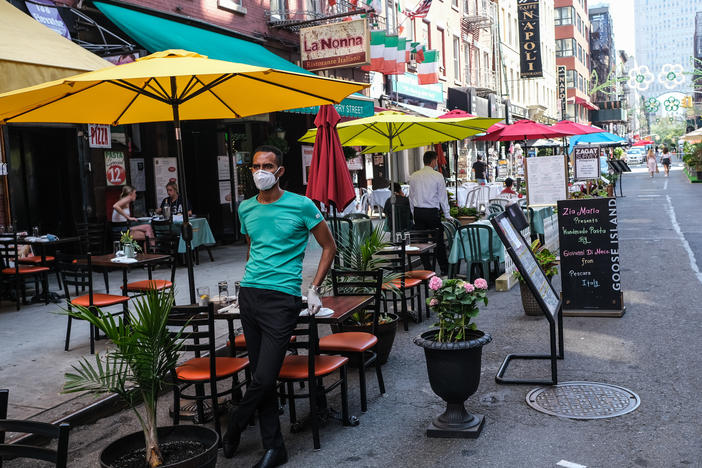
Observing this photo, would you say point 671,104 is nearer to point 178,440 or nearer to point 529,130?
point 529,130

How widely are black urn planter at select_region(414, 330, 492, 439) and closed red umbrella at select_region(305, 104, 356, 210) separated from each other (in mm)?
3661

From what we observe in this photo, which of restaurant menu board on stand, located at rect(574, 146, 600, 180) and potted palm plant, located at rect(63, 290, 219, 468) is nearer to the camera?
potted palm plant, located at rect(63, 290, 219, 468)

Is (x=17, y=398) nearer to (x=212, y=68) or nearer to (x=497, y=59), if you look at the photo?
(x=212, y=68)

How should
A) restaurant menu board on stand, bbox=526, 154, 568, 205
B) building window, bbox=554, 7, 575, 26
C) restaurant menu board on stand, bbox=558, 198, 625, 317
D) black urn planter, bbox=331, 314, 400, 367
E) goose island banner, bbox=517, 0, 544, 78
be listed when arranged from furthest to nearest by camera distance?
building window, bbox=554, 7, 575, 26
goose island banner, bbox=517, 0, 544, 78
restaurant menu board on stand, bbox=526, 154, 568, 205
restaurant menu board on stand, bbox=558, 198, 625, 317
black urn planter, bbox=331, 314, 400, 367

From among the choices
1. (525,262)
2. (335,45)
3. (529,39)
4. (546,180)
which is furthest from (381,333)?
(529,39)

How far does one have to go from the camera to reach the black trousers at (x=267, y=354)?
4328 millimetres

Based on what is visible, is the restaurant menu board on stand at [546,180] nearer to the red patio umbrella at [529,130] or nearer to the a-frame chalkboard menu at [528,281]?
the red patio umbrella at [529,130]

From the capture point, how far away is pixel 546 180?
13133 mm

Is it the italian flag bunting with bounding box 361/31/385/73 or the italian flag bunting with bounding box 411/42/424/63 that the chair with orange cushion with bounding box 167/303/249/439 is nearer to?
the italian flag bunting with bounding box 361/31/385/73

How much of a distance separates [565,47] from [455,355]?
70601 mm

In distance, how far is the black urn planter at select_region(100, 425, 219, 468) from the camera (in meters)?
3.59

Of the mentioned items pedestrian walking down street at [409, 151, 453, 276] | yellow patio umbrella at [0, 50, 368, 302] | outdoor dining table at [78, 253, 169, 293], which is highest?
yellow patio umbrella at [0, 50, 368, 302]

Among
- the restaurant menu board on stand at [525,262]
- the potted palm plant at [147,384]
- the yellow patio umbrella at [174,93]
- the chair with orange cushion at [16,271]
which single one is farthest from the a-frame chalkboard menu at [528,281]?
the chair with orange cushion at [16,271]

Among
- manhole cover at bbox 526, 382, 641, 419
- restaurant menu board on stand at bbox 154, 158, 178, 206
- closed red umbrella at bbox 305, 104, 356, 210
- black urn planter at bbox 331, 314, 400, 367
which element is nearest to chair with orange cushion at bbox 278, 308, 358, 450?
black urn planter at bbox 331, 314, 400, 367
